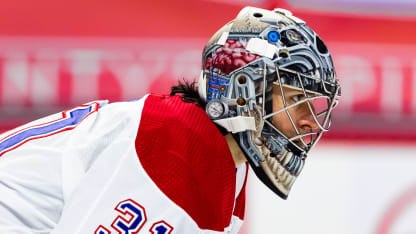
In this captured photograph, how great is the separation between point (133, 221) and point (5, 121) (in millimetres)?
2208

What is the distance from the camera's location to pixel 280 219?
11.4 ft

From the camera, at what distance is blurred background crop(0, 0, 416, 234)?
3.48 meters

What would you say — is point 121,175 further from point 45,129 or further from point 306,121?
point 306,121

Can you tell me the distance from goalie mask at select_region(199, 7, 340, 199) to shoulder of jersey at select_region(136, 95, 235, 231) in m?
0.16

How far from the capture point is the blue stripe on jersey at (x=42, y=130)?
5.95 ft

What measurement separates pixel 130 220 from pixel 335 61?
7.72 feet

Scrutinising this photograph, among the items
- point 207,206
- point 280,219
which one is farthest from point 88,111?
point 280,219

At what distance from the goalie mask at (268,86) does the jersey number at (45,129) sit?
0.39 metres

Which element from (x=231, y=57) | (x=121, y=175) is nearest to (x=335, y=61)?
(x=231, y=57)

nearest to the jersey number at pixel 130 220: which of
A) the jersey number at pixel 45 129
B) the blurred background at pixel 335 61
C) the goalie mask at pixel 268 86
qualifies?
the jersey number at pixel 45 129

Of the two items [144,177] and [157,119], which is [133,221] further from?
[157,119]

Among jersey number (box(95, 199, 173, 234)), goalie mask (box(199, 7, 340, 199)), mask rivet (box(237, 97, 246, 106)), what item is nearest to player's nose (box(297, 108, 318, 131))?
goalie mask (box(199, 7, 340, 199))

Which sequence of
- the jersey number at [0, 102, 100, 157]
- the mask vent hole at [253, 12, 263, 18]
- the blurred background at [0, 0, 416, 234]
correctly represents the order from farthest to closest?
the blurred background at [0, 0, 416, 234] → the mask vent hole at [253, 12, 263, 18] → the jersey number at [0, 102, 100, 157]

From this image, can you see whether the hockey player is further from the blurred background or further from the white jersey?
the blurred background
